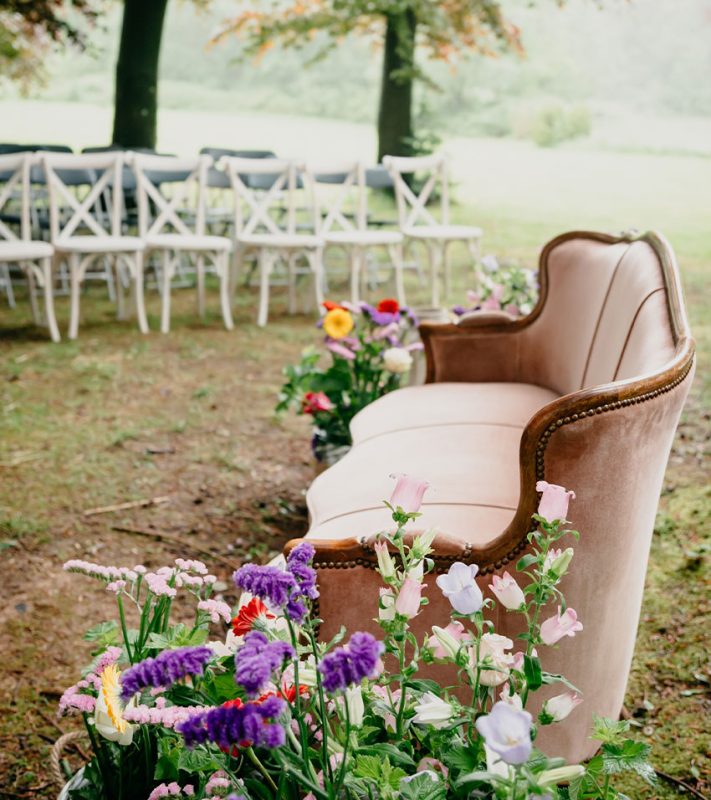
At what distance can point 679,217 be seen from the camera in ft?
38.8

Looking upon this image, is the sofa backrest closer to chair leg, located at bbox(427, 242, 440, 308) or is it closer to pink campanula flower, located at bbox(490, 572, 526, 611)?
pink campanula flower, located at bbox(490, 572, 526, 611)

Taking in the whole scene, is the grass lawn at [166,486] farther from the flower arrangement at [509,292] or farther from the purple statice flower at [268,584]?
the flower arrangement at [509,292]

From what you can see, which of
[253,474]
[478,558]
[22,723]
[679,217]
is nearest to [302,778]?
[478,558]

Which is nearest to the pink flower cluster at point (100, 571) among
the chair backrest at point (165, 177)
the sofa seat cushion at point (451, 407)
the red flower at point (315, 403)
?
the sofa seat cushion at point (451, 407)

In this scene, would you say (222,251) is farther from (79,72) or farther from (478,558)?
(79,72)

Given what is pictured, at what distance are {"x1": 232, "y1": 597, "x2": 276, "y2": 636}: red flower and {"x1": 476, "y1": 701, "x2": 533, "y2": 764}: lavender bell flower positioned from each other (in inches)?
14.3

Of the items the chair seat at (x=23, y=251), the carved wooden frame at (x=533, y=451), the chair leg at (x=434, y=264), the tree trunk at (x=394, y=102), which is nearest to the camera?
the carved wooden frame at (x=533, y=451)

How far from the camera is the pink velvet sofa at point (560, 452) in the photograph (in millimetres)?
1496

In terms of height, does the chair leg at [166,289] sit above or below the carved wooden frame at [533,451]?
below

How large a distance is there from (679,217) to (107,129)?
11.8m

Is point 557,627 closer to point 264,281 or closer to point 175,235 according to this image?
point 264,281

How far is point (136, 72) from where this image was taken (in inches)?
360

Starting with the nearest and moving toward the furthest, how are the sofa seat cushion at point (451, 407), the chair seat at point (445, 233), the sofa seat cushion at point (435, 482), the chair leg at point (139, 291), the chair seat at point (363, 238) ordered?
the sofa seat cushion at point (435, 482) → the sofa seat cushion at point (451, 407) → the chair leg at point (139, 291) → the chair seat at point (363, 238) → the chair seat at point (445, 233)

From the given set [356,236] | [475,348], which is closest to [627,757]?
[475,348]
